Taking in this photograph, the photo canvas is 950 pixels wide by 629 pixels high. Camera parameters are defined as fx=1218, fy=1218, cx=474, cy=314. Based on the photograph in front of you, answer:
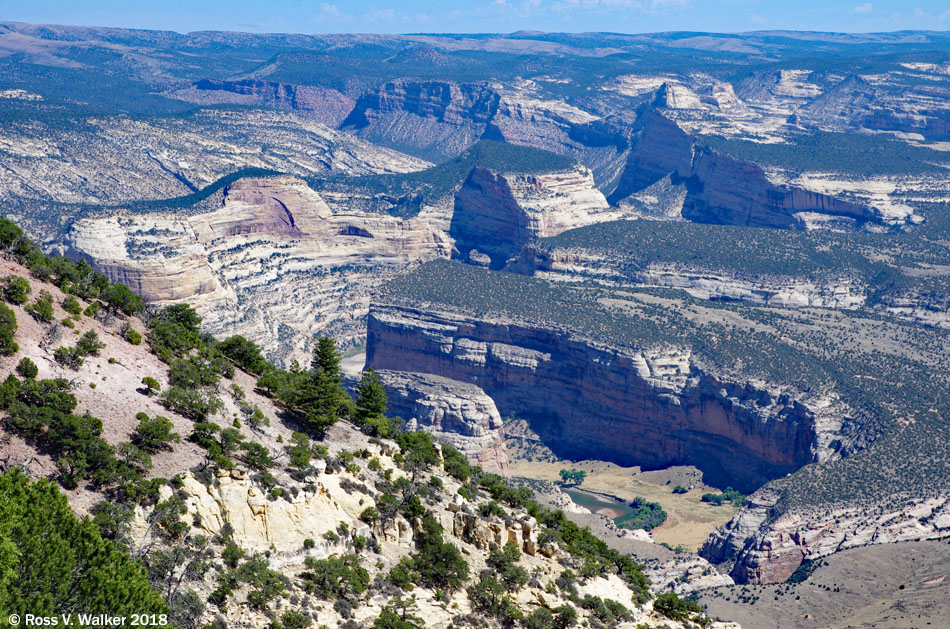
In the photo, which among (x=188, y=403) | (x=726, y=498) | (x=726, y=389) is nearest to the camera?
(x=188, y=403)

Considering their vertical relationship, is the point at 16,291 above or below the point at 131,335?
above

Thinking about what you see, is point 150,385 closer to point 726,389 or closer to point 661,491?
point 661,491

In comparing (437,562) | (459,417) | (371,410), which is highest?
(371,410)

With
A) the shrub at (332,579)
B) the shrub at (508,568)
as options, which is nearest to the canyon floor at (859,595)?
the shrub at (508,568)

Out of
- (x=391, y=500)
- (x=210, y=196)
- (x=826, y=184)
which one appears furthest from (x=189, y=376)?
(x=826, y=184)

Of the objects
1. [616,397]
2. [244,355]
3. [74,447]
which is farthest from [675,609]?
[616,397]

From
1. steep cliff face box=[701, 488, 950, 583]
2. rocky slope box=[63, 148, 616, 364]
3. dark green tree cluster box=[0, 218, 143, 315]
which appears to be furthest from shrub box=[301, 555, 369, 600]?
rocky slope box=[63, 148, 616, 364]

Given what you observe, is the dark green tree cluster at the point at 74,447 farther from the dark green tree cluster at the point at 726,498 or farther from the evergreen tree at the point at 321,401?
the dark green tree cluster at the point at 726,498
